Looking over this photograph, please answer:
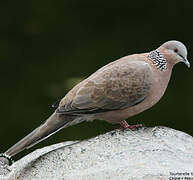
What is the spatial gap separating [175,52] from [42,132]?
1242mm

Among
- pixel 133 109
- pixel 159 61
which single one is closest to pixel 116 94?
pixel 133 109

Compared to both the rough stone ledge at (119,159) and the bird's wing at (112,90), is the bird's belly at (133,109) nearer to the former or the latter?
the bird's wing at (112,90)

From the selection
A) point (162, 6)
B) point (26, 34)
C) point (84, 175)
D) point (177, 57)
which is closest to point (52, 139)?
point (26, 34)

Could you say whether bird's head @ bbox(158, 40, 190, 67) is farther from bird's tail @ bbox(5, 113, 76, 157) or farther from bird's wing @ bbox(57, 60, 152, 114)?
bird's tail @ bbox(5, 113, 76, 157)

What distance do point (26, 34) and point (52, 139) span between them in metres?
1.45

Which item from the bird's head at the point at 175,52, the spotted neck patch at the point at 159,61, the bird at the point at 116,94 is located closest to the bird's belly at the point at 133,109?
the bird at the point at 116,94

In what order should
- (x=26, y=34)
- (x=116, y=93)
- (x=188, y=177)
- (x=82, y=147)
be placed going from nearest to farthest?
1. (x=188, y=177)
2. (x=82, y=147)
3. (x=116, y=93)
4. (x=26, y=34)

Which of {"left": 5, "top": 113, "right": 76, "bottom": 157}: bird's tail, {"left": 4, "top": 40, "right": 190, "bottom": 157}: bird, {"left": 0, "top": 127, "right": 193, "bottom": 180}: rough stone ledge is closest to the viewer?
{"left": 0, "top": 127, "right": 193, "bottom": 180}: rough stone ledge

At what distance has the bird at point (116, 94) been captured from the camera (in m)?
4.38

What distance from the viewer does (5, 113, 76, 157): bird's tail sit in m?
4.19

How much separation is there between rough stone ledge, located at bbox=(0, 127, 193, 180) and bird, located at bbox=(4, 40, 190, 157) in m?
0.24

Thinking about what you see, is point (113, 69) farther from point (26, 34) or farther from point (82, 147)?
point (26, 34)

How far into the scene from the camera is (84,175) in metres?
3.55

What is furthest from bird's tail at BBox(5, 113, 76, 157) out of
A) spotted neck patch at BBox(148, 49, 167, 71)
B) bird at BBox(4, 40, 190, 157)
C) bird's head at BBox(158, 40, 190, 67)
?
bird's head at BBox(158, 40, 190, 67)
